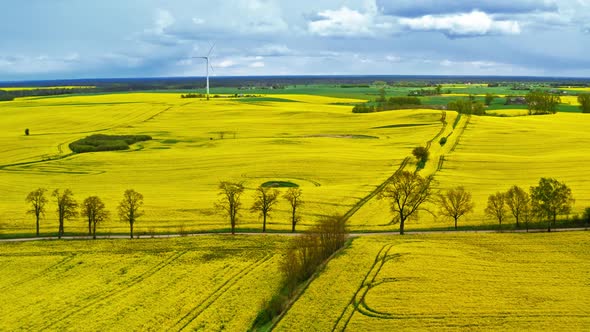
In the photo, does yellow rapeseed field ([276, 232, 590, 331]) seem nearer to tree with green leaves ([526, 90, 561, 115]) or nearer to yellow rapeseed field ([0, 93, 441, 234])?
yellow rapeseed field ([0, 93, 441, 234])

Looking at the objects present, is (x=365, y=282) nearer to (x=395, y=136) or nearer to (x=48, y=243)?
(x=48, y=243)

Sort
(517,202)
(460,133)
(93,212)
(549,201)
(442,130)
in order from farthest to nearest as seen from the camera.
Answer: (442,130), (460,133), (517,202), (93,212), (549,201)

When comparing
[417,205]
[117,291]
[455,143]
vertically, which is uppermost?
[455,143]

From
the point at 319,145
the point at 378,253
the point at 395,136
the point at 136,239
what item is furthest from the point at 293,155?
the point at 378,253

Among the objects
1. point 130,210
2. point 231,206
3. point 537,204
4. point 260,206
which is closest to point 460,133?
point 537,204

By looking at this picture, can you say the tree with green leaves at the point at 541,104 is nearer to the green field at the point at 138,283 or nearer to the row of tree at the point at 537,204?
the row of tree at the point at 537,204

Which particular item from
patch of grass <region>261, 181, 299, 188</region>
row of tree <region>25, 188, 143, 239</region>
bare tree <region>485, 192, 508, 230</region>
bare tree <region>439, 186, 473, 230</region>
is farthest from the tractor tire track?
bare tree <region>485, 192, 508, 230</region>

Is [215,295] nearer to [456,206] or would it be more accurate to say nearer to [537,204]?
[456,206]
